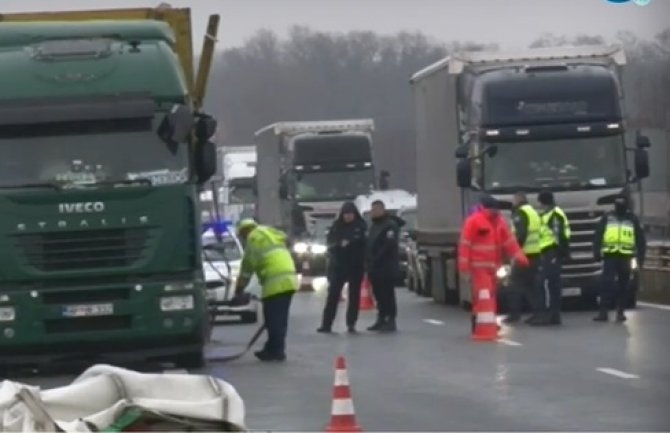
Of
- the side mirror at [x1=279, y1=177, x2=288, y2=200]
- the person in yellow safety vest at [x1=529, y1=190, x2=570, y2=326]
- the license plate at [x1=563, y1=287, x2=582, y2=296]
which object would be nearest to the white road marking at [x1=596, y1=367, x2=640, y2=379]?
the person in yellow safety vest at [x1=529, y1=190, x2=570, y2=326]

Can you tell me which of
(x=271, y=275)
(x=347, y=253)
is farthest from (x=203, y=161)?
(x=347, y=253)

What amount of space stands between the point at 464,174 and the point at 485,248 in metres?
4.84

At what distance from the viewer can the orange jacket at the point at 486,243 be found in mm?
23391

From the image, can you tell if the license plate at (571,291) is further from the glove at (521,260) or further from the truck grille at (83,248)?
the truck grille at (83,248)

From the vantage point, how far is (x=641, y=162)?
2806cm

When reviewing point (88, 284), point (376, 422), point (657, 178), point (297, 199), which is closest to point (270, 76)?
point (657, 178)

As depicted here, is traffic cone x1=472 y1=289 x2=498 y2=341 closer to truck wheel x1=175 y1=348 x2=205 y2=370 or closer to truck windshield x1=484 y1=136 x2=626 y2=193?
truck wheel x1=175 y1=348 x2=205 y2=370

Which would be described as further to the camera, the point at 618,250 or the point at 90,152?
the point at 618,250

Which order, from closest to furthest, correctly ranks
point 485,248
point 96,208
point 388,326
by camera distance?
1. point 96,208
2. point 485,248
3. point 388,326

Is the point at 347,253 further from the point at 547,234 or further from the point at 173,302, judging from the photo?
the point at 173,302

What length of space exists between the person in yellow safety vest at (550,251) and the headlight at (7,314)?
359 inches

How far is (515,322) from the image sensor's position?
25.9 meters

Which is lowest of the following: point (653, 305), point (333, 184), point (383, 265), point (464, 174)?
point (653, 305)

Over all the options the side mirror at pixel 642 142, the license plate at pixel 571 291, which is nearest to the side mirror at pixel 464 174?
the license plate at pixel 571 291
